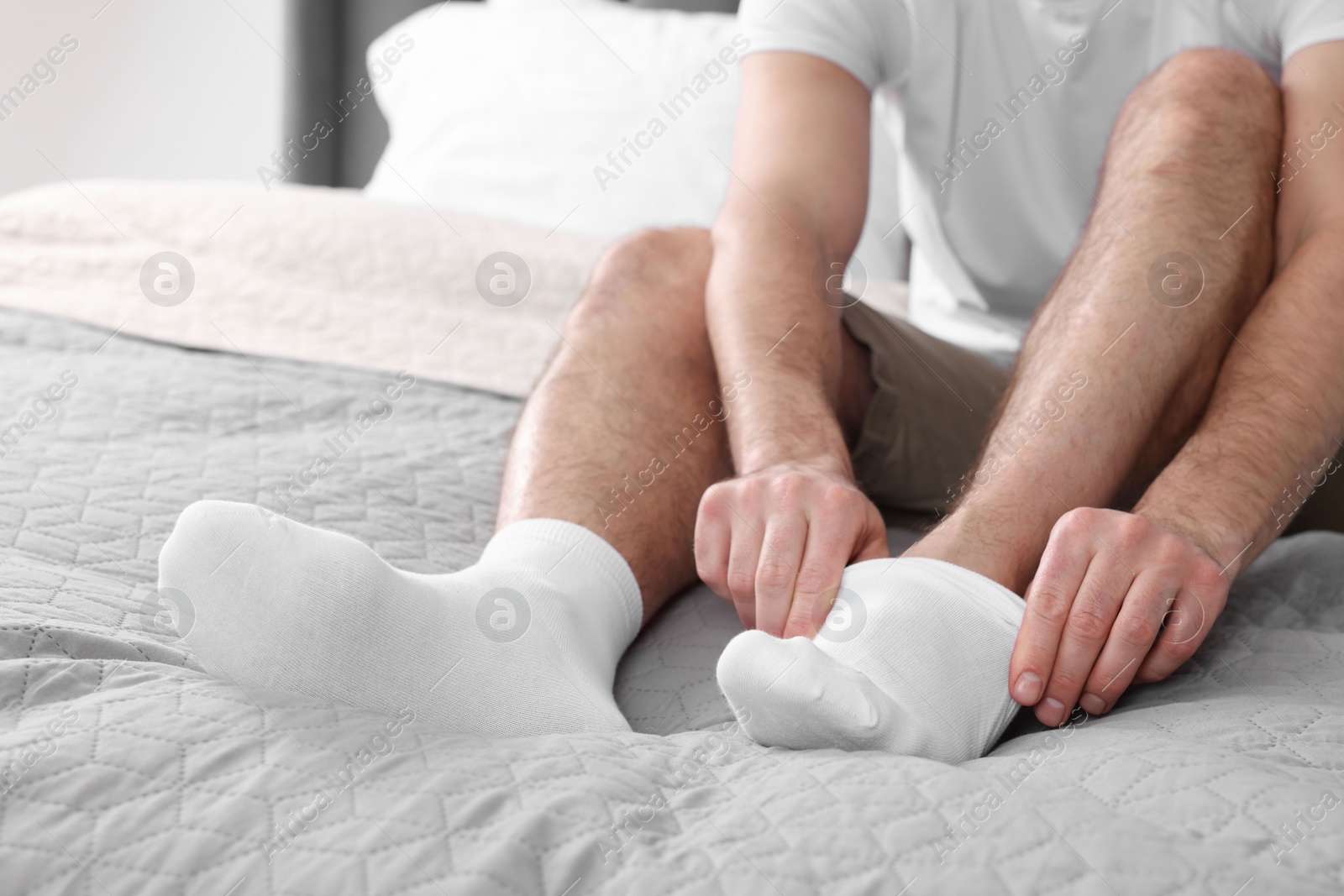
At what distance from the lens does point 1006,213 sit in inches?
41.6

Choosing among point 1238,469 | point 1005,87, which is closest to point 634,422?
point 1238,469

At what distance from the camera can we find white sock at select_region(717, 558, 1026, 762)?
0.45m

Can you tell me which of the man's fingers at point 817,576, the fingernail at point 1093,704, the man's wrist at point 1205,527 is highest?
the man's wrist at point 1205,527

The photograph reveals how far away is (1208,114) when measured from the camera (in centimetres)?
71

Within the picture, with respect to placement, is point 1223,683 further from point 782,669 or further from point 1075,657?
point 782,669

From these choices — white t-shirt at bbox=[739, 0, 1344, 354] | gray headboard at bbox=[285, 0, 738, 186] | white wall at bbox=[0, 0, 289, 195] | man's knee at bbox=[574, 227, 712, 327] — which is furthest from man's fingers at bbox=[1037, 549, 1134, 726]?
white wall at bbox=[0, 0, 289, 195]

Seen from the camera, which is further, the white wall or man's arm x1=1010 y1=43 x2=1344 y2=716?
the white wall

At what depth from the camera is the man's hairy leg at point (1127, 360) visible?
0.52 m

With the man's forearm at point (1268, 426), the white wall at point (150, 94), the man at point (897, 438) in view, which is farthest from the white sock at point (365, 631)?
the white wall at point (150, 94)

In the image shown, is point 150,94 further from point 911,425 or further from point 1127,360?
point 1127,360

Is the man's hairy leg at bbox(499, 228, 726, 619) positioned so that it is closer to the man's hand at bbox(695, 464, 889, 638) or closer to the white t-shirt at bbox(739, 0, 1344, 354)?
the man's hand at bbox(695, 464, 889, 638)

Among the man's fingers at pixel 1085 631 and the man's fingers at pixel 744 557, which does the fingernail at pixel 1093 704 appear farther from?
the man's fingers at pixel 744 557

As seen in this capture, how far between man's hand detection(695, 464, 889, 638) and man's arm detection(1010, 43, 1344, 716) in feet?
0.32

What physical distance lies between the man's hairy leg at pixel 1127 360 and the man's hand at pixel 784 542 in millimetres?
42
